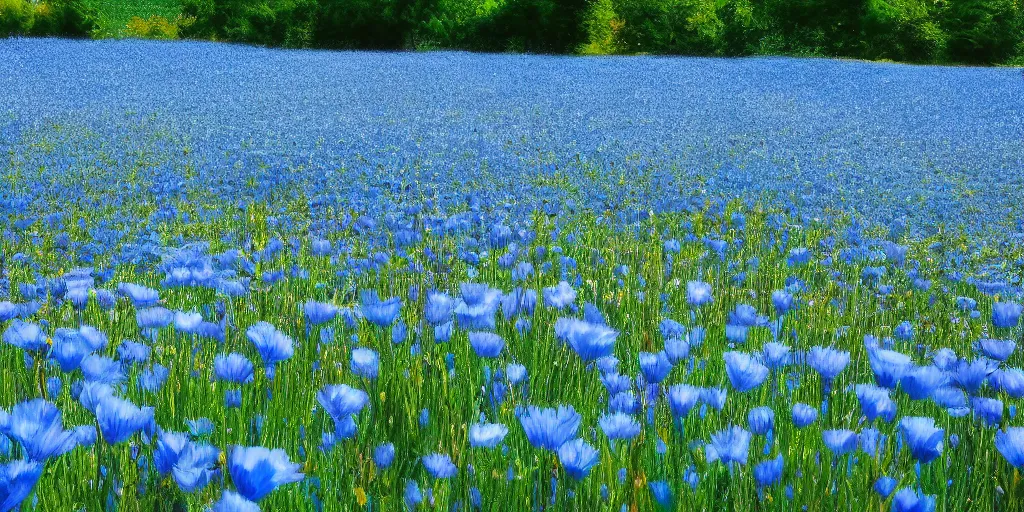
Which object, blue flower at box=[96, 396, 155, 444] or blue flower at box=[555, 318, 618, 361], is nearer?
blue flower at box=[96, 396, 155, 444]

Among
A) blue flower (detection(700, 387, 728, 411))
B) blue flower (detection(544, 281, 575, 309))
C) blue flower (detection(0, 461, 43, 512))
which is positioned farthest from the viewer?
blue flower (detection(544, 281, 575, 309))

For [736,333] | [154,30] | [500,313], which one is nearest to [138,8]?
[154,30]

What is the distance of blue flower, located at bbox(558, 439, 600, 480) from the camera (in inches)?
39.6

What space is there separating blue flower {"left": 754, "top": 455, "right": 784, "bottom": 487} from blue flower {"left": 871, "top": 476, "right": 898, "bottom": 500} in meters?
0.12

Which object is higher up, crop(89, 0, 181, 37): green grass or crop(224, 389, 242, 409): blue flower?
crop(89, 0, 181, 37): green grass

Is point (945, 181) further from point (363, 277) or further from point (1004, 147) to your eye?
point (363, 277)

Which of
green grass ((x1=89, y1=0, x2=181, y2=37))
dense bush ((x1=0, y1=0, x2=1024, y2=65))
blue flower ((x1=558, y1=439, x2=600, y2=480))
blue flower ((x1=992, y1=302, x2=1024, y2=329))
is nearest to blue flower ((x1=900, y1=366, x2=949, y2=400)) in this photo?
blue flower ((x1=558, y1=439, x2=600, y2=480))

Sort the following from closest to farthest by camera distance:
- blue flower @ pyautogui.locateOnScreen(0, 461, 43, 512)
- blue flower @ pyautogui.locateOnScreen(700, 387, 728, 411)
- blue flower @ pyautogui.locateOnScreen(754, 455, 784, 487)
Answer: blue flower @ pyautogui.locateOnScreen(0, 461, 43, 512) < blue flower @ pyautogui.locateOnScreen(754, 455, 784, 487) < blue flower @ pyautogui.locateOnScreen(700, 387, 728, 411)

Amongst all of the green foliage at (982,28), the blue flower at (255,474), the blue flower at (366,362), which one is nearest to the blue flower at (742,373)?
the blue flower at (366,362)

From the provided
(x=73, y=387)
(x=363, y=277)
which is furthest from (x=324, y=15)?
(x=73, y=387)

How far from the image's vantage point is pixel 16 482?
80cm

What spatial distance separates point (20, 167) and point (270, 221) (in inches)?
124

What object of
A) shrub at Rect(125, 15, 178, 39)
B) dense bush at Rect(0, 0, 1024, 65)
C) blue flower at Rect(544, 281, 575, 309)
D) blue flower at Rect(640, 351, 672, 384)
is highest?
dense bush at Rect(0, 0, 1024, 65)

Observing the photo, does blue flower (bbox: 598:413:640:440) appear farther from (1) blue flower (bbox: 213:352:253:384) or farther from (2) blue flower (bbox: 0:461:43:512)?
(2) blue flower (bbox: 0:461:43:512)
